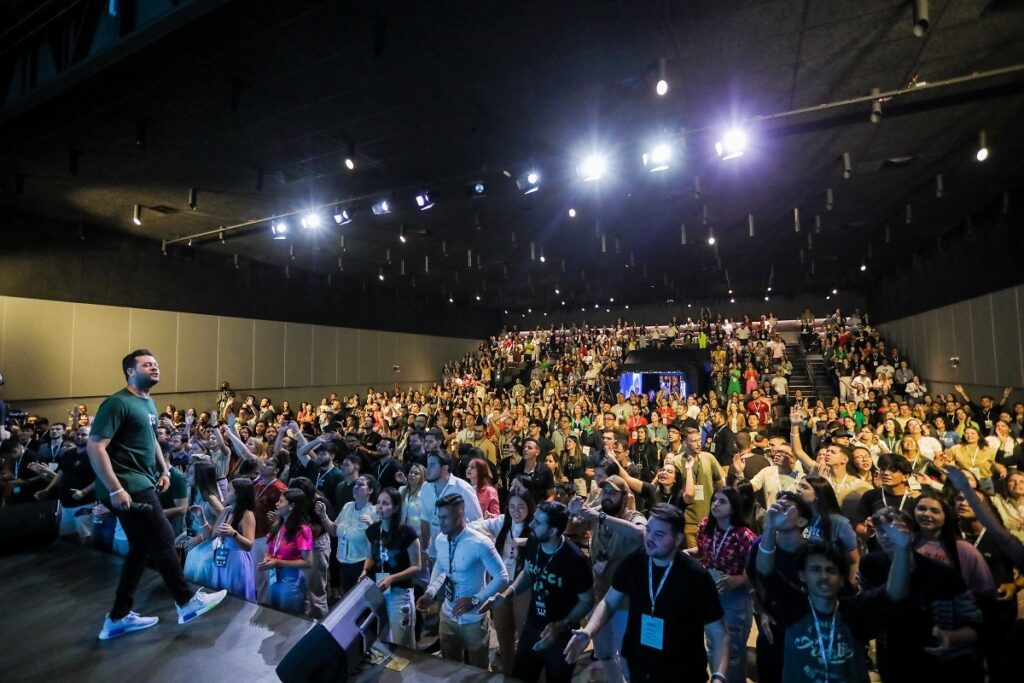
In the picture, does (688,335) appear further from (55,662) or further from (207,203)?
(55,662)

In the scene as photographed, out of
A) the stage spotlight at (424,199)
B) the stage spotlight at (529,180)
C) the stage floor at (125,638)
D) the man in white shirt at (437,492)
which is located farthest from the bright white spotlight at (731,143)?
the stage floor at (125,638)

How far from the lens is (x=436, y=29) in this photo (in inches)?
171

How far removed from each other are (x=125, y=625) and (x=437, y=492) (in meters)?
2.01

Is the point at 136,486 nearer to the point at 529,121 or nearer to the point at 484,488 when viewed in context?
the point at 484,488

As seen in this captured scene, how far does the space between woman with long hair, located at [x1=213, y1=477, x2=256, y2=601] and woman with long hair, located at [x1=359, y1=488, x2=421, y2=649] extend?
38.2 inches

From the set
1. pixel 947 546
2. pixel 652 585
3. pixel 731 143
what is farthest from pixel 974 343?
pixel 652 585

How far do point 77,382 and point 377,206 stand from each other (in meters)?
7.15

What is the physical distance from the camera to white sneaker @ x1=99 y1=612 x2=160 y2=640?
3010mm

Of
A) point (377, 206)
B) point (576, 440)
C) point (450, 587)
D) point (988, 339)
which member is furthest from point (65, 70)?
point (988, 339)

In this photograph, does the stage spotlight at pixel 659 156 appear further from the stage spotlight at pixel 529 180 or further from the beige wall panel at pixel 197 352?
the beige wall panel at pixel 197 352

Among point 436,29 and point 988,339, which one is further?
point 988,339

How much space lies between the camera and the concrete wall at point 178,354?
938 centimetres

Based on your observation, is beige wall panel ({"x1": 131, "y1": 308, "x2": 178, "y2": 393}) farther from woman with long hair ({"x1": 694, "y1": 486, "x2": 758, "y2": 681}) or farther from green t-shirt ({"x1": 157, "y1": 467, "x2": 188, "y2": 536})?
woman with long hair ({"x1": 694, "y1": 486, "x2": 758, "y2": 681})

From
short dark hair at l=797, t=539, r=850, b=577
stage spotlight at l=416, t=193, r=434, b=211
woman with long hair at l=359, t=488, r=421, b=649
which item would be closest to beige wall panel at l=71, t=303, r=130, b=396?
stage spotlight at l=416, t=193, r=434, b=211
